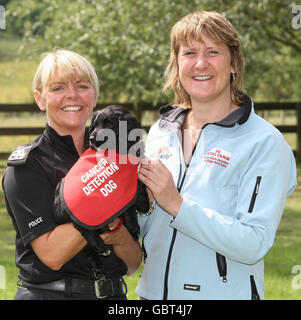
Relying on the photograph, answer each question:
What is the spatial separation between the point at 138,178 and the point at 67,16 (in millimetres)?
12651

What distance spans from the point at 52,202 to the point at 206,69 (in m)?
0.99

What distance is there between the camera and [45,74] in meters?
2.75

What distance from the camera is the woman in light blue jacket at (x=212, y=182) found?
2480mm

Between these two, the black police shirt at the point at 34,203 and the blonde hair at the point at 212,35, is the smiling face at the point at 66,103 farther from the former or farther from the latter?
the blonde hair at the point at 212,35

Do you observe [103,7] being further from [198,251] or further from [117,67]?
[198,251]

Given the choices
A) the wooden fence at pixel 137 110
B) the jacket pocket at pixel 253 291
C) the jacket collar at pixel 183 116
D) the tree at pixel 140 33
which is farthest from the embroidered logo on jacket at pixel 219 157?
the wooden fence at pixel 137 110

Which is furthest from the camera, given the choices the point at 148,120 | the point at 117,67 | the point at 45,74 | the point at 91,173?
the point at 148,120

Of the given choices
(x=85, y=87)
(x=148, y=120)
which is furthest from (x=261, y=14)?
(x=85, y=87)

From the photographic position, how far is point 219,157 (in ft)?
8.53

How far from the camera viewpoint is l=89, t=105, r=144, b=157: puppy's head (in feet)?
8.51

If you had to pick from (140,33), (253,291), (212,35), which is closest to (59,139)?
(212,35)

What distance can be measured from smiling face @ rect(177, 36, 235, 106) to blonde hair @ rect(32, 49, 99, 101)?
49 cm

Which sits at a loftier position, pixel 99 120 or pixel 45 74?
pixel 45 74

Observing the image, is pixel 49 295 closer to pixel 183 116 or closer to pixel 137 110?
pixel 183 116
